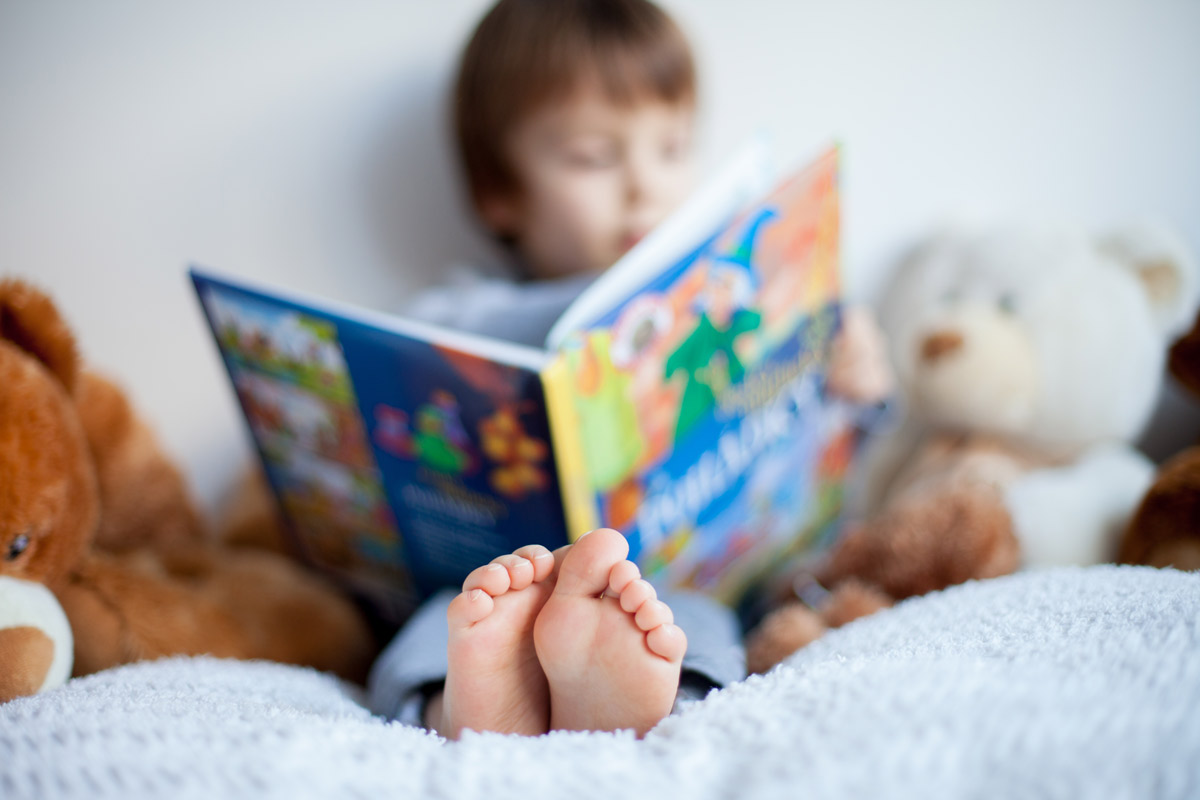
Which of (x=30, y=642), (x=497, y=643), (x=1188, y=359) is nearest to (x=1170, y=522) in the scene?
(x=1188, y=359)

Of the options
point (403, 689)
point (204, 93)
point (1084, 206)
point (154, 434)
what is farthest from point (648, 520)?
point (1084, 206)

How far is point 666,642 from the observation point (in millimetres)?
414

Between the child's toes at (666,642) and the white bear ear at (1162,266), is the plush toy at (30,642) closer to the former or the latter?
the child's toes at (666,642)

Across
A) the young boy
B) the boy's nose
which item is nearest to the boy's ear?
the young boy

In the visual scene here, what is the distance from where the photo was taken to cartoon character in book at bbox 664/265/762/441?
60 centimetres

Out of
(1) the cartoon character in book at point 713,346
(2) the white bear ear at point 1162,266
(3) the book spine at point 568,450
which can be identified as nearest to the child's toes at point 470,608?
(3) the book spine at point 568,450

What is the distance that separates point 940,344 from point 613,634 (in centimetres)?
55

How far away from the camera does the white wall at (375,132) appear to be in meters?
0.76

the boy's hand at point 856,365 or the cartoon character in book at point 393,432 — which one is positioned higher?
the cartoon character in book at point 393,432

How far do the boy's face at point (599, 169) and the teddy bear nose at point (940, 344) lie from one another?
299 millimetres

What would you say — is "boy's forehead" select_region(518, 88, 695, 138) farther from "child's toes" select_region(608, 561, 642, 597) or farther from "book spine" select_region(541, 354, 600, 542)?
"child's toes" select_region(608, 561, 642, 597)

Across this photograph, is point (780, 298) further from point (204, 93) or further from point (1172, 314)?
point (204, 93)

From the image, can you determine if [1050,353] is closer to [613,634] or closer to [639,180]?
[639,180]

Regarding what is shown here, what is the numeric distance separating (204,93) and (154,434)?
33cm
